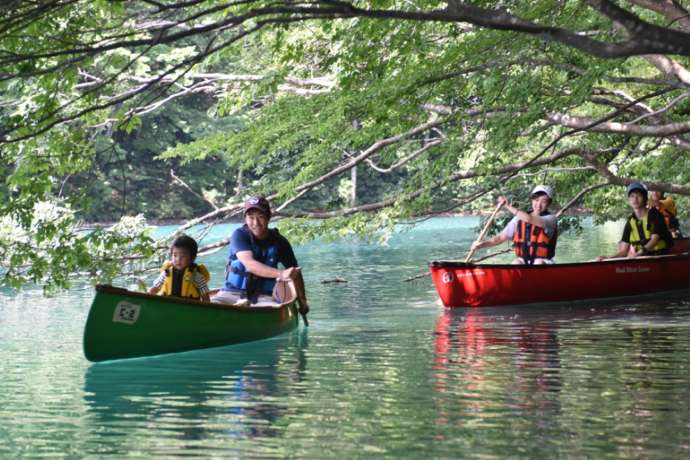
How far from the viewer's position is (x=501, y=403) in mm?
8398

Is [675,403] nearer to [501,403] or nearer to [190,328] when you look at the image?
[501,403]

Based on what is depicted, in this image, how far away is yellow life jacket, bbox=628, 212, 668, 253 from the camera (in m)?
16.4

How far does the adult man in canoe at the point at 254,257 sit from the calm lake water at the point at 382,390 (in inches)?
23.4

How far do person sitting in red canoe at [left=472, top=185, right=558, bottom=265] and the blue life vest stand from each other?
359 cm

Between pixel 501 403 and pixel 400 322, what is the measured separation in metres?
6.32

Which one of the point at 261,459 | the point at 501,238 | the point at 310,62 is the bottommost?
the point at 261,459

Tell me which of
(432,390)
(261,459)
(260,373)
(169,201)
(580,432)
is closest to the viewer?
(261,459)

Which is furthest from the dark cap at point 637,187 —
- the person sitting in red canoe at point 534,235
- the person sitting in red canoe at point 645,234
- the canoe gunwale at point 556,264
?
the canoe gunwale at point 556,264

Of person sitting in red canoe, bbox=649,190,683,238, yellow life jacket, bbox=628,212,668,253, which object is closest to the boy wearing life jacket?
yellow life jacket, bbox=628,212,668,253

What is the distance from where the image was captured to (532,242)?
621 inches

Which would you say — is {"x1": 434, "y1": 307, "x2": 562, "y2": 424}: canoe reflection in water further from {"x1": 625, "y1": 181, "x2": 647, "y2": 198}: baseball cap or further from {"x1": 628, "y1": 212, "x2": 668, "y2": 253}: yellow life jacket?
{"x1": 628, "y1": 212, "x2": 668, "y2": 253}: yellow life jacket

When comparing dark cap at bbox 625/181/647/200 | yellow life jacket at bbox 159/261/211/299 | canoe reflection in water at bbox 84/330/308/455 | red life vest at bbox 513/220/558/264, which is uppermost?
dark cap at bbox 625/181/647/200

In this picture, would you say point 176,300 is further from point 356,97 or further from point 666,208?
point 666,208

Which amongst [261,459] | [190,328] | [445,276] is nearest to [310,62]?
[445,276]
